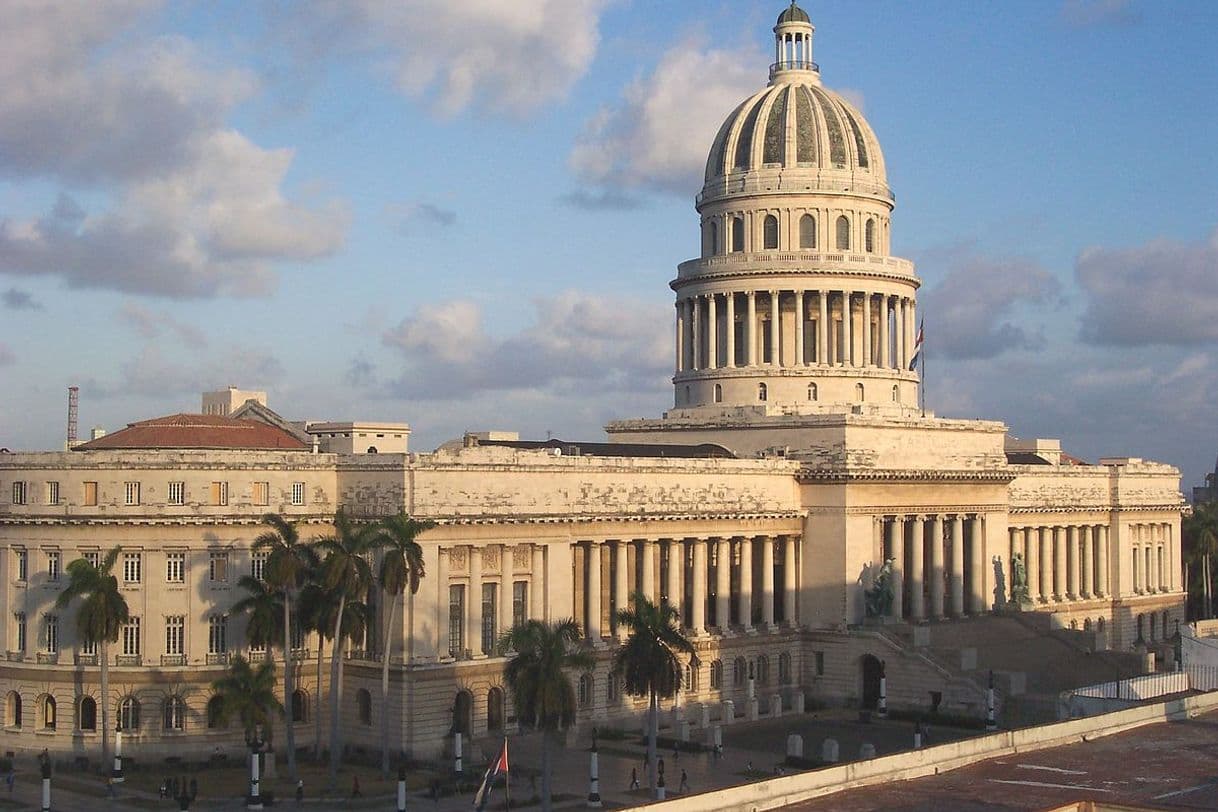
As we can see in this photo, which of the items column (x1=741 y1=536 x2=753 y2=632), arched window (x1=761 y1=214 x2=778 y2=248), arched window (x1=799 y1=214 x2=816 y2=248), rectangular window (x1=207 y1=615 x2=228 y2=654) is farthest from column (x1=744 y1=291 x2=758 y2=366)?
rectangular window (x1=207 y1=615 x2=228 y2=654)

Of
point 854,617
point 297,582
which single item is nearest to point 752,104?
point 854,617

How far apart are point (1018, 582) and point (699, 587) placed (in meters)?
30.1

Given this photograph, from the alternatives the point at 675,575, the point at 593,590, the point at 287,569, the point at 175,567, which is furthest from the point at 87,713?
the point at 675,575

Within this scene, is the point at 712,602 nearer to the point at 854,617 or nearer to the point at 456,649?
the point at 854,617

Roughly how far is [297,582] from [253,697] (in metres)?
5.74

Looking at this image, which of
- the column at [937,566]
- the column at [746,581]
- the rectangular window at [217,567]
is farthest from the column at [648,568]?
the rectangular window at [217,567]

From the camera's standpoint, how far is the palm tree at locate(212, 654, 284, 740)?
7338cm

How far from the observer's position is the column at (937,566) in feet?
350

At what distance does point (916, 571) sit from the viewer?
344ft

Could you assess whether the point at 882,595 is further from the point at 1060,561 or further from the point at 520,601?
the point at 1060,561

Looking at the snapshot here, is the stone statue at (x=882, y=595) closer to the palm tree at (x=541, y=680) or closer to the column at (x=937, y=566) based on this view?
the column at (x=937, y=566)

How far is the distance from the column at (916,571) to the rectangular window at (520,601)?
29233 mm

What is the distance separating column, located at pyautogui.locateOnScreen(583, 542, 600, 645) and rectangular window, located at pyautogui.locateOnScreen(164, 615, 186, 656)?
20840mm

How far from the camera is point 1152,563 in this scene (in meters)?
139
